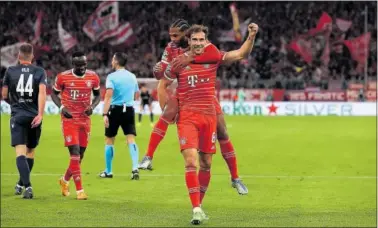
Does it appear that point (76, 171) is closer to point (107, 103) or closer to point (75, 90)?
point (75, 90)

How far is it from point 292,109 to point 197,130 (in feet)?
119

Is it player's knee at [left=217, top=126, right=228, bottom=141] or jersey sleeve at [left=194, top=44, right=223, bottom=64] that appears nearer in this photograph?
jersey sleeve at [left=194, top=44, right=223, bottom=64]

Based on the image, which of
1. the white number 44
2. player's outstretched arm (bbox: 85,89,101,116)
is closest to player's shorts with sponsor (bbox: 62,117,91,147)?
player's outstretched arm (bbox: 85,89,101,116)

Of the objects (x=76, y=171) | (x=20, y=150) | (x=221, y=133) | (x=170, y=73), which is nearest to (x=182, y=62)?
(x=170, y=73)

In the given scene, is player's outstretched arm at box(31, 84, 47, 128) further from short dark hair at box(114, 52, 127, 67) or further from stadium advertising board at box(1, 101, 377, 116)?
stadium advertising board at box(1, 101, 377, 116)

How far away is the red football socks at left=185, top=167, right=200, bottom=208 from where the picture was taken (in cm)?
978

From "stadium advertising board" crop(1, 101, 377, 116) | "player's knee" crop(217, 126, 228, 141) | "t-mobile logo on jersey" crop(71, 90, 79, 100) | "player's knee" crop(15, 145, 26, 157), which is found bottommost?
"stadium advertising board" crop(1, 101, 377, 116)

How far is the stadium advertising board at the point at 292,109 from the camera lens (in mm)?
44938

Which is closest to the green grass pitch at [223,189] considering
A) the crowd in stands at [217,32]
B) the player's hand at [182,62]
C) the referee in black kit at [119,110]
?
the referee in black kit at [119,110]

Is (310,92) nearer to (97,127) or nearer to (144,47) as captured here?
(144,47)

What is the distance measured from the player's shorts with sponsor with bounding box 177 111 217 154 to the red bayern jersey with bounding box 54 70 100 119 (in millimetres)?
3173

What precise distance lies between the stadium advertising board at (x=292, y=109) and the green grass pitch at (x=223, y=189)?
1919cm

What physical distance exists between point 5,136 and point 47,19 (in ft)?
92.2

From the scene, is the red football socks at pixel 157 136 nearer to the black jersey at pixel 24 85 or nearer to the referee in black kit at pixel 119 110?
the black jersey at pixel 24 85
